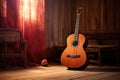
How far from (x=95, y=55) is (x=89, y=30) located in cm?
63

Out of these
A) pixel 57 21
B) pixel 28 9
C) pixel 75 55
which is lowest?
pixel 75 55

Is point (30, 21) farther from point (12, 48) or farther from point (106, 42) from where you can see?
point (106, 42)

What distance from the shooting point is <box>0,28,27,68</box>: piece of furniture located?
5285mm

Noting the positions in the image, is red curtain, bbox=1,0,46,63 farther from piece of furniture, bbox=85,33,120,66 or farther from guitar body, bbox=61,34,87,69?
piece of furniture, bbox=85,33,120,66

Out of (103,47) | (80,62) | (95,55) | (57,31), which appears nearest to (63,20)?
(57,31)

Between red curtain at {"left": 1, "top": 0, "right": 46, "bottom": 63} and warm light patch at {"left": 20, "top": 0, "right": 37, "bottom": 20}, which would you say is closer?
red curtain at {"left": 1, "top": 0, "right": 46, "bottom": 63}

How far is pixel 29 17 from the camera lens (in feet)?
19.2

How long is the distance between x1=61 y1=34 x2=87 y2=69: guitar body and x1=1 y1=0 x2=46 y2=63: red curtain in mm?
949

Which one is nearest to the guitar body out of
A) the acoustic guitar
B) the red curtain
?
the acoustic guitar

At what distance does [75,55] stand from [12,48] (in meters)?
1.35

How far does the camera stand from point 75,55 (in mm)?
5094

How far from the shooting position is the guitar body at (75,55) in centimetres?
507

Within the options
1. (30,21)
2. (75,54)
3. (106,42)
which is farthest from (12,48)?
(106,42)

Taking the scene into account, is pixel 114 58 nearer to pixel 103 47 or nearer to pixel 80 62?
pixel 103 47
